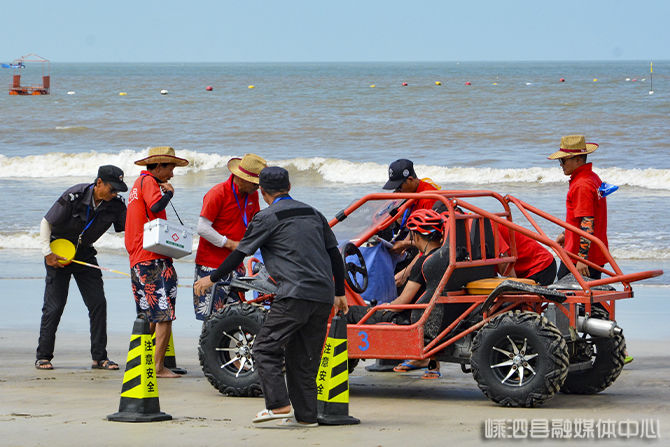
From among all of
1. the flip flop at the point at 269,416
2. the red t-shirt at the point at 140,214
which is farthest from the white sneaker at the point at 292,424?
the red t-shirt at the point at 140,214

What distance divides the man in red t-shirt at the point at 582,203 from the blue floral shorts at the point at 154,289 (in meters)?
2.78

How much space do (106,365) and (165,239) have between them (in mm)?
1340

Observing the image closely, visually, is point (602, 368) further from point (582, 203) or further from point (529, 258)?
point (582, 203)

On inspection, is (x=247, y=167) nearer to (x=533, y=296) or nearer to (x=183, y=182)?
(x=533, y=296)

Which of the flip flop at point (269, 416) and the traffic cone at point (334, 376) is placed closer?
the flip flop at point (269, 416)

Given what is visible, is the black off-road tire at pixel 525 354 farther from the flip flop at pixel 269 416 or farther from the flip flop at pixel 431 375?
the flip flop at pixel 269 416

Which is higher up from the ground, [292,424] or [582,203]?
[582,203]

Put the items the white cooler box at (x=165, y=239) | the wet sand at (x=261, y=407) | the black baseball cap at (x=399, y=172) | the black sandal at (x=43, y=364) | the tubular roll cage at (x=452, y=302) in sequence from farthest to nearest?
the black sandal at (x=43, y=364), the black baseball cap at (x=399, y=172), the white cooler box at (x=165, y=239), the tubular roll cage at (x=452, y=302), the wet sand at (x=261, y=407)

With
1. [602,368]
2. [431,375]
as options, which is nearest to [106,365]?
[431,375]

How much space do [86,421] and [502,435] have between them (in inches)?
89.4

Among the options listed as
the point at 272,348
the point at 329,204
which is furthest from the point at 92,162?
the point at 272,348

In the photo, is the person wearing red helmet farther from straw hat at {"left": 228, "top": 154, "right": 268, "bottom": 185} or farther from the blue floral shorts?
the blue floral shorts

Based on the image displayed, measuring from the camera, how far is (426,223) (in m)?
6.97

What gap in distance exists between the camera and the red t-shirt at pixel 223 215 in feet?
25.3
